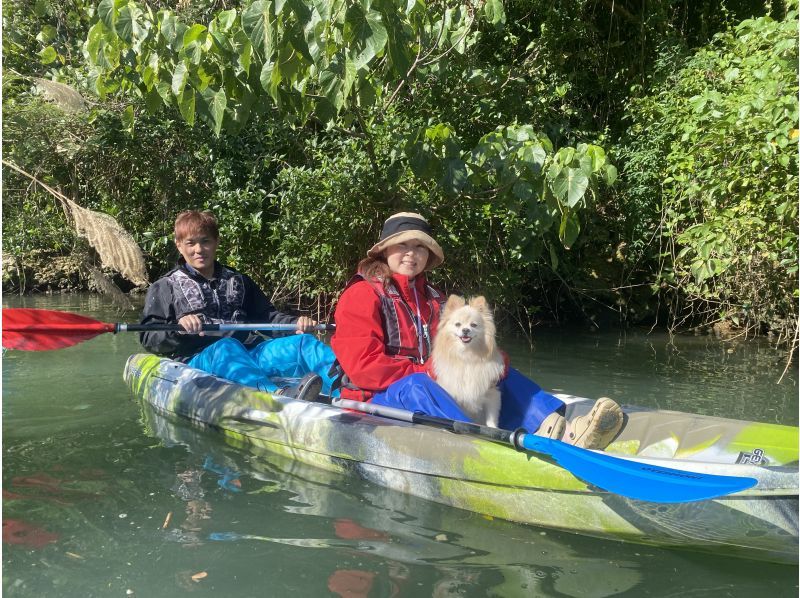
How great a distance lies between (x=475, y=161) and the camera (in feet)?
23.1

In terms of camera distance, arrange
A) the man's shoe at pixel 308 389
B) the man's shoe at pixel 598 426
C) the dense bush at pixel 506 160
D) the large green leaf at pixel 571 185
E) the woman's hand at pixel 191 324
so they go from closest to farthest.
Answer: the man's shoe at pixel 598 426 < the man's shoe at pixel 308 389 < the woman's hand at pixel 191 324 < the large green leaf at pixel 571 185 < the dense bush at pixel 506 160

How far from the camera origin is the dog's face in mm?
4068

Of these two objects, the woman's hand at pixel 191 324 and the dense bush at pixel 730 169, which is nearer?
the woman's hand at pixel 191 324

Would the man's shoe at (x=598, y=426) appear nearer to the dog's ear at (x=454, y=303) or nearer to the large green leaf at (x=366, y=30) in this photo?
the dog's ear at (x=454, y=303)

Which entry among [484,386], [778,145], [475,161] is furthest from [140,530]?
[778,145]

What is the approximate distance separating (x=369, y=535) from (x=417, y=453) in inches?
21.2

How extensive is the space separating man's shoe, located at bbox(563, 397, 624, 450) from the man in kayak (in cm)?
210

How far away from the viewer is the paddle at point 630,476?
9.72 ft

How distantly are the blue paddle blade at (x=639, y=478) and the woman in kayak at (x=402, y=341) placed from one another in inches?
33.5

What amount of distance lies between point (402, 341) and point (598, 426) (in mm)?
1248

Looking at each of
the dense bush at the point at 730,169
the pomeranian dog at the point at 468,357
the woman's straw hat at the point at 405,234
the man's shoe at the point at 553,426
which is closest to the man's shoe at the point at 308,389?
the woman's straw hat at the point at 405,234

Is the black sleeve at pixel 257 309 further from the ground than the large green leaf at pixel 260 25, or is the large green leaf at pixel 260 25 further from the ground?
the large green leaf at pixel 260 25

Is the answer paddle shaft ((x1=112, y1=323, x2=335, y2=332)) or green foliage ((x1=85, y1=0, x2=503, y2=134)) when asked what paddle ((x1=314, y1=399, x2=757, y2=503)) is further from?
paddle shaft ((x1=112, y1=323, x2=335, y2=332))

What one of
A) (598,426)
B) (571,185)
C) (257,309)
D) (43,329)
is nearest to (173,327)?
(257,309)
